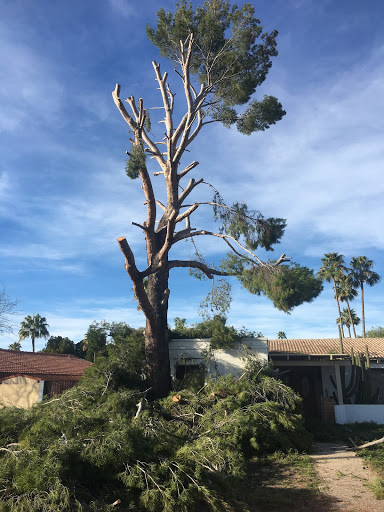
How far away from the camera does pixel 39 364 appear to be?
19.1 m

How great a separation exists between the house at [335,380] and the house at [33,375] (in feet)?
27.2

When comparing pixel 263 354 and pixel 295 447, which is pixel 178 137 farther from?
pixel 295 447

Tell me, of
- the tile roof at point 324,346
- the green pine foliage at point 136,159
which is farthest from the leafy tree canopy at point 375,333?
the green pine foliage at point 136,159

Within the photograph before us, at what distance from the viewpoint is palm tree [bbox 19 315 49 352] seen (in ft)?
116

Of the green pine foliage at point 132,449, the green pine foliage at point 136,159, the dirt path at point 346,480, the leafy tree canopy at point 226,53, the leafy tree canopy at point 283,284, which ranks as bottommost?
the dirt path at point 346,480

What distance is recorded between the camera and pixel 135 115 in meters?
13.0

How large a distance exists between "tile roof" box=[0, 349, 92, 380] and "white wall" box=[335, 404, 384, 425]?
34.5 ft

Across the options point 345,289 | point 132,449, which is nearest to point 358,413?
point 132,449

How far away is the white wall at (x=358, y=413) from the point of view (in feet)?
45.5

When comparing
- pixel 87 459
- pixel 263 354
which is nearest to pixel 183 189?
pixel 263 354

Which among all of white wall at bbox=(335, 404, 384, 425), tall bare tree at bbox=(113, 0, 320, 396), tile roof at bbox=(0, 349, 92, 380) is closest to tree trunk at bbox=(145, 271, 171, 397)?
tall bare tree at bbox=(113, 0, 320, 396)

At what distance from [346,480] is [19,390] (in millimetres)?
12408

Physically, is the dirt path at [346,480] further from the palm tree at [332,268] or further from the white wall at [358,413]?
the palm tree at [332,268]

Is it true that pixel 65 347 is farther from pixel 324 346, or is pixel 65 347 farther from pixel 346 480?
pixel 346 480
